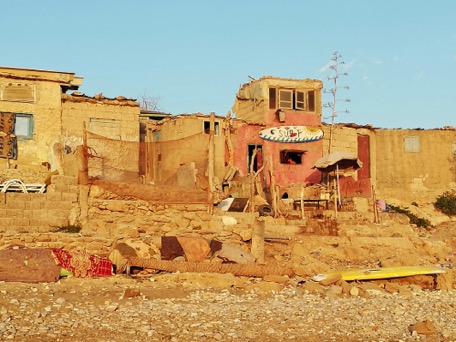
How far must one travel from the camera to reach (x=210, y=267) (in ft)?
43.7

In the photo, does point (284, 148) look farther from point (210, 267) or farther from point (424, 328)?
point (424, 328)

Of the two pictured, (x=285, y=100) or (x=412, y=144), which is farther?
(x=412, y=144)

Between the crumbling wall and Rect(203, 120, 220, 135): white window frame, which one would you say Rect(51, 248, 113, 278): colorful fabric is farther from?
Rect(203, 120, 220, 135): white window frame

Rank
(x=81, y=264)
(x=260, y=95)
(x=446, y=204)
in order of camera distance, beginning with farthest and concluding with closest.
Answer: (x=446, y=204), (x=260, y=95), (x=81, y=264)

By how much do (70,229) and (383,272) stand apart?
7.51m

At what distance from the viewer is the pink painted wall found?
88.2 ft

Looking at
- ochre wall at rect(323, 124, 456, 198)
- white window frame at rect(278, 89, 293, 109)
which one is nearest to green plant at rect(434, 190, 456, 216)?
ochre wall at rect(323, 124, 456, 198)

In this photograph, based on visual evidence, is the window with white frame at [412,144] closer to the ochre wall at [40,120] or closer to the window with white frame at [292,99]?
the window with white frame at [292,99]

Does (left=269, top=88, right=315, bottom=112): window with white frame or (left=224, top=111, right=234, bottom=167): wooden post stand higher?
(left=269, top=88, right=315, bottom=112): window with white frame

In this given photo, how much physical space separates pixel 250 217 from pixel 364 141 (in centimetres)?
1677

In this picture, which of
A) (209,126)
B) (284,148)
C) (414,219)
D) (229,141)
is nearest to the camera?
(229,141)

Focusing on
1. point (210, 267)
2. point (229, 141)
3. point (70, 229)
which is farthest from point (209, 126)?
point (210, 267)

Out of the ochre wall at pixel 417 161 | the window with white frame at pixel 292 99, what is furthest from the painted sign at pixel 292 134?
the ochre wall at pixel 417 161

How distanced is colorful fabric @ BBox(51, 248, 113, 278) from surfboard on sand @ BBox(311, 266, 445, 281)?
15.4ft
